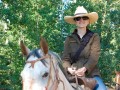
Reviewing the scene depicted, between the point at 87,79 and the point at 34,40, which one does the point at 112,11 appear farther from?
the point at 87,79

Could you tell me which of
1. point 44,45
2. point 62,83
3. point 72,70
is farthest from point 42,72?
point 72,70

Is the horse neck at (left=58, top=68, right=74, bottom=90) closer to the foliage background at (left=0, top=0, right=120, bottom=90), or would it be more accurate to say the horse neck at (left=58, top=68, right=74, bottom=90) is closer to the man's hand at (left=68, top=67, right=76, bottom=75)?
the man's hand at (left=68, top=67, right=76, bottom=75)

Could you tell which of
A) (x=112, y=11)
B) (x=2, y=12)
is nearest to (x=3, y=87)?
(x=2, y=12)

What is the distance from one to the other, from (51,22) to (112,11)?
999 cm

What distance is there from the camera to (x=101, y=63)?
2077 cm

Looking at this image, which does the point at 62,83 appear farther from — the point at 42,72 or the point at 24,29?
the point at 24,29

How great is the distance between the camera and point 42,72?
170 inches

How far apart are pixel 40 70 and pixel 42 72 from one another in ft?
0.12

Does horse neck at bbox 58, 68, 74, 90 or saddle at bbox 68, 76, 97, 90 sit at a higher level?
horse neck at bbox 58, 68, 74, 90

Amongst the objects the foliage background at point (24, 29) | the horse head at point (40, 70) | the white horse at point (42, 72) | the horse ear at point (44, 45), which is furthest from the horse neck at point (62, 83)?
the foliage background at point (24, 29)

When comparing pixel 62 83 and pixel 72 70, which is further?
pixel 72 70

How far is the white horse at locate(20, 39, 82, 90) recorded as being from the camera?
4.23 m

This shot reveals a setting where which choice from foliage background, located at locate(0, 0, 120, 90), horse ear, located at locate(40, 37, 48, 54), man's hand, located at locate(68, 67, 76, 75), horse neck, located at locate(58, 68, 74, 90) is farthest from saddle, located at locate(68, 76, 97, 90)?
foliage background, located at locate(0, 0, 120, 90)

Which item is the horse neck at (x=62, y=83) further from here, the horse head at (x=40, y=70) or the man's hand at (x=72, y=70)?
the man's hand at (x=72, y=70)
